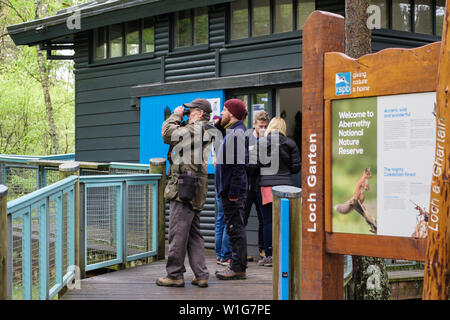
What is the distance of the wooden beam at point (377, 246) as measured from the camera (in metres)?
4.02

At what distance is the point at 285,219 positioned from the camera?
4648mm

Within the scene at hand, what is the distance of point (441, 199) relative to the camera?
11.6 ft

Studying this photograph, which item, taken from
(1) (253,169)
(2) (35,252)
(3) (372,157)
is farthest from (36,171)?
(3) (372,157)

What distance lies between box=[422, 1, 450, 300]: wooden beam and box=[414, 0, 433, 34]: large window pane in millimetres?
6586

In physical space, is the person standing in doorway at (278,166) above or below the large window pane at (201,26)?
below

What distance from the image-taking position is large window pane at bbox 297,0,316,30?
31.4ft

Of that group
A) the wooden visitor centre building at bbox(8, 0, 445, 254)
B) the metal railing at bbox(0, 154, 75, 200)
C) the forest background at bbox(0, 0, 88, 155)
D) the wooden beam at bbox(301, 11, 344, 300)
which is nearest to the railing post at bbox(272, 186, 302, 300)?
the wooden beam at bbox(301, 11, 344, 300)

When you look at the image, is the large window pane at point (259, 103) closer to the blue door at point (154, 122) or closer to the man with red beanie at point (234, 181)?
the blue door at point (154, 122)

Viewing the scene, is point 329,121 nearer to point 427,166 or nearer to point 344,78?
point 344,78

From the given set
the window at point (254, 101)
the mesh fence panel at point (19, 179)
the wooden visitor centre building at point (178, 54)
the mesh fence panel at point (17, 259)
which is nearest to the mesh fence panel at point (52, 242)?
the mesh fence panel at point (17, 259)

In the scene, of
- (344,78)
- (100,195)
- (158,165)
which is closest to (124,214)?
(100,195)

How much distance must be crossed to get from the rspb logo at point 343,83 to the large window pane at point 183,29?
7179 mm

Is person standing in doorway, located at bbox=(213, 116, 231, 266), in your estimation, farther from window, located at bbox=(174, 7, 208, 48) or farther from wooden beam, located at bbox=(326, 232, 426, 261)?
window, located at bbox=(174, 7, 208, 48)

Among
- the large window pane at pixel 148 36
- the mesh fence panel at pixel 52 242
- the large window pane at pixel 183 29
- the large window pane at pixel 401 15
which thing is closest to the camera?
the mesh fence panel at pixel 52 242
